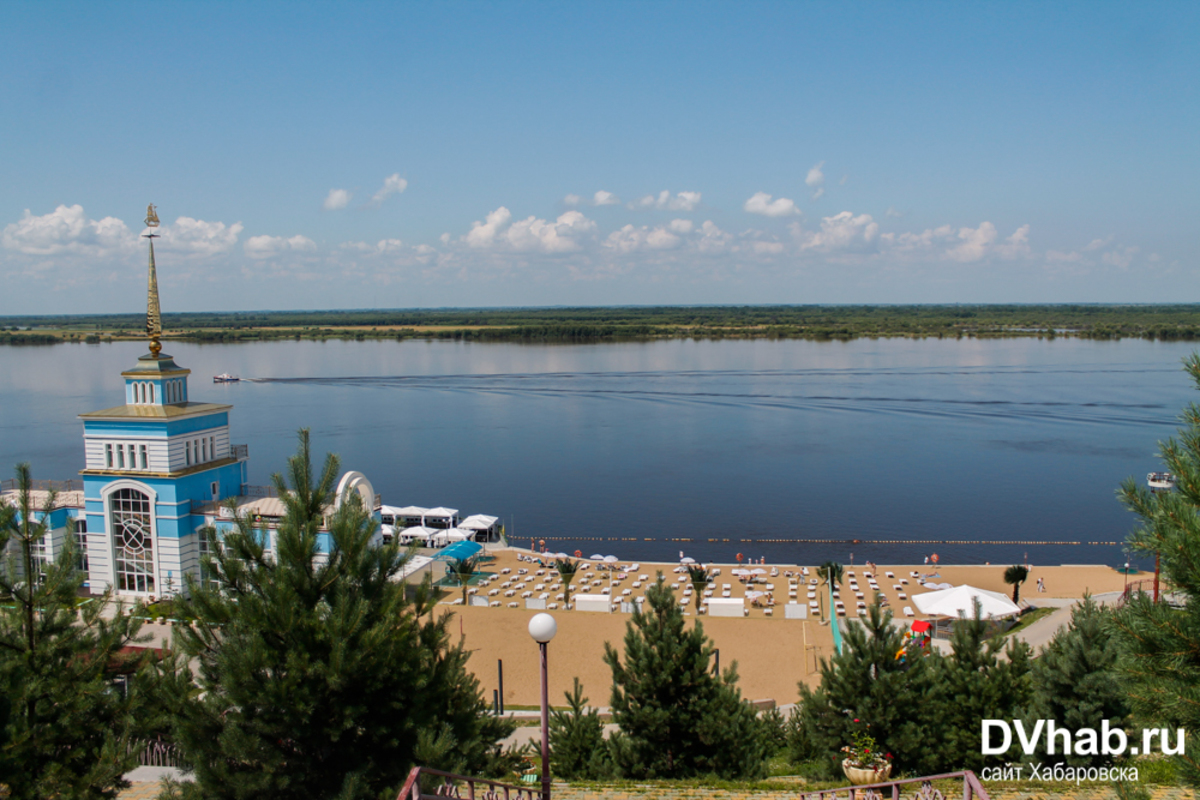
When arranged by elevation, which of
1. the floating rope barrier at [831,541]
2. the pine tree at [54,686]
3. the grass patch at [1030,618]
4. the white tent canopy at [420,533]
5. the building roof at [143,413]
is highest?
the building roof at [143,413]

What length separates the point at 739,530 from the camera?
130 feet

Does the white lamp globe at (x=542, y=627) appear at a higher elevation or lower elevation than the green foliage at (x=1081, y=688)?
higher

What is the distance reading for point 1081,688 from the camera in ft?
37.1

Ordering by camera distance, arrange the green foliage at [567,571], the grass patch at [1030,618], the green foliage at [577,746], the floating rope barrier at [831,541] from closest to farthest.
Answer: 1. the green foliage at [577,746]
2. the grass patch at [1030,618]
3. the green foliage at [567,571]
4. the floating rope barrier at [831,541]

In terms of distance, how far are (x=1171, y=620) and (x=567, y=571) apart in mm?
23506

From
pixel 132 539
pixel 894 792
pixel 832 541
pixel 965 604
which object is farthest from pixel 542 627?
pixel 832 541

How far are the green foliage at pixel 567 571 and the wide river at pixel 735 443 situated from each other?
19.2 feet

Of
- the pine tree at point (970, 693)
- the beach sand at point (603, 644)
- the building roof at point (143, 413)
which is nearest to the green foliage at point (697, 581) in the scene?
the beach sand at point (603, 644)

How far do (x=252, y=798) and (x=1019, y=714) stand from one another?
396 inches

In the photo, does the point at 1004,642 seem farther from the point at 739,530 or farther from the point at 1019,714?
the point at 739,530

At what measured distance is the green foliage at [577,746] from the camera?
1283cm

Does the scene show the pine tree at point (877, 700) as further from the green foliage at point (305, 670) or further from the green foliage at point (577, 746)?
the green foliage at point (305, 670)

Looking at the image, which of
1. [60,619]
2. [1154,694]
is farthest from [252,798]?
[1154,694]

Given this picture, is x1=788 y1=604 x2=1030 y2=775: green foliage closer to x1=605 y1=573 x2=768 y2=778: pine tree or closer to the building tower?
x1=605 y1=573 x2=768 y2=778: pine tree
